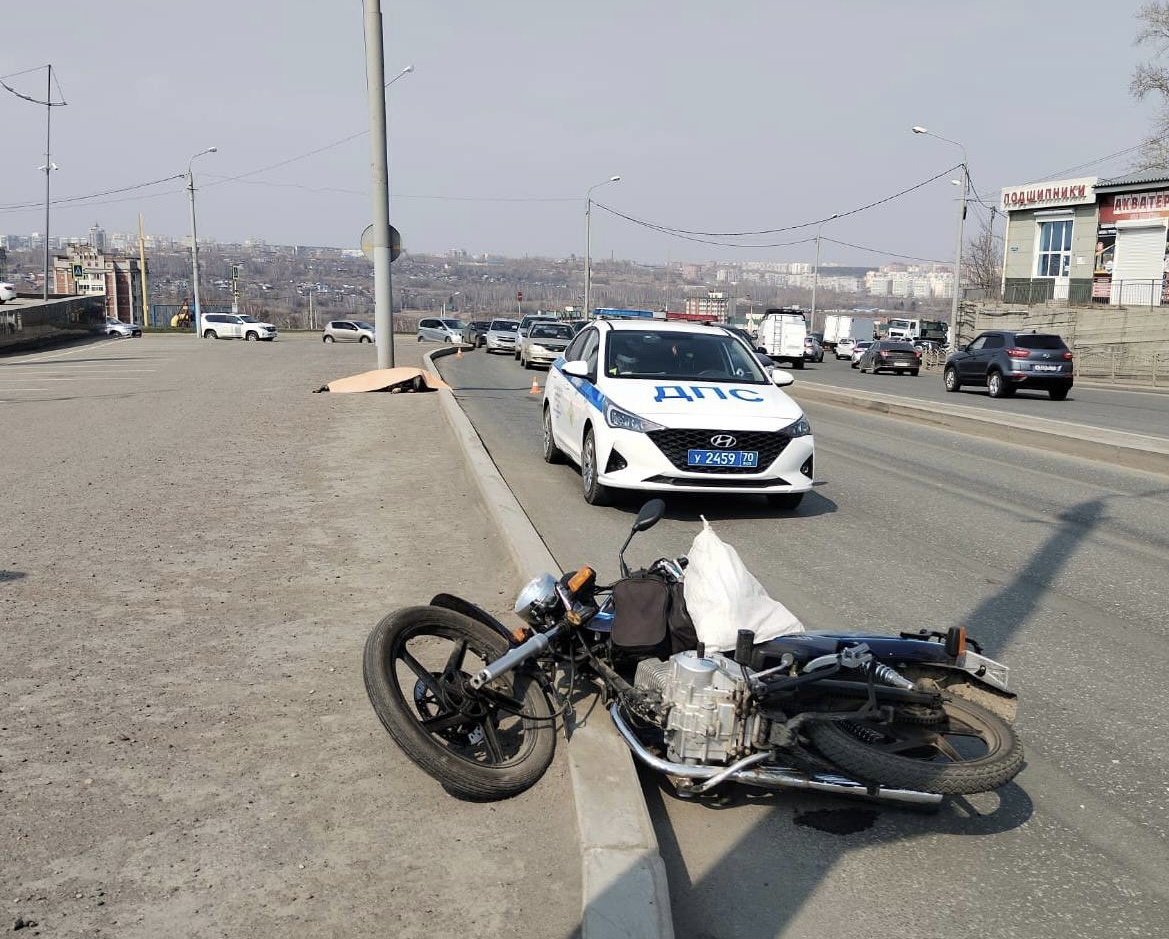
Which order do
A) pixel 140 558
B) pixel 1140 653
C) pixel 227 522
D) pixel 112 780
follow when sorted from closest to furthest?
pixel 112 780, pixel 1140 653, pixel 140 558, pixel 227 522

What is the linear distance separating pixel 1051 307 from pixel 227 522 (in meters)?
48.2

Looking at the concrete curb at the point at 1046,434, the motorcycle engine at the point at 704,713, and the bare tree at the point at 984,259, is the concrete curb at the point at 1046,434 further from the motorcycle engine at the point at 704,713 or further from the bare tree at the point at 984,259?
the bare tree at the point at 984,259

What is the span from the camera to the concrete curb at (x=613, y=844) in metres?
2.87

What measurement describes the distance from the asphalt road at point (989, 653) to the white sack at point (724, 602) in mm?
597

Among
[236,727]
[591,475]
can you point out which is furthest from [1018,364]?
[236,727]

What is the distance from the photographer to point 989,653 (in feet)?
17.9

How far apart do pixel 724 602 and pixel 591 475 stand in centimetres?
543

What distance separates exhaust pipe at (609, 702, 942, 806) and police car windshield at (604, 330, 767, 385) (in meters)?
6.42

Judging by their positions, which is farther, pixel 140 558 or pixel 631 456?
pixel 631 456

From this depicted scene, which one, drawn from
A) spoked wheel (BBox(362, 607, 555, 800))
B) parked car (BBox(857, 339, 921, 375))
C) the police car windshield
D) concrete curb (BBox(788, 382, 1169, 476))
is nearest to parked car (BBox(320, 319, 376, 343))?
parked car (BBox(857, 339, 921, 375))

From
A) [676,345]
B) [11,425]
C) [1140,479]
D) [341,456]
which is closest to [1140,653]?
[676,345]

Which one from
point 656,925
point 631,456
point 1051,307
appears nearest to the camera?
point 656,925

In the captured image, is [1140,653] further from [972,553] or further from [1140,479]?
[1140,479]

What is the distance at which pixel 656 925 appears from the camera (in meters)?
2.86
